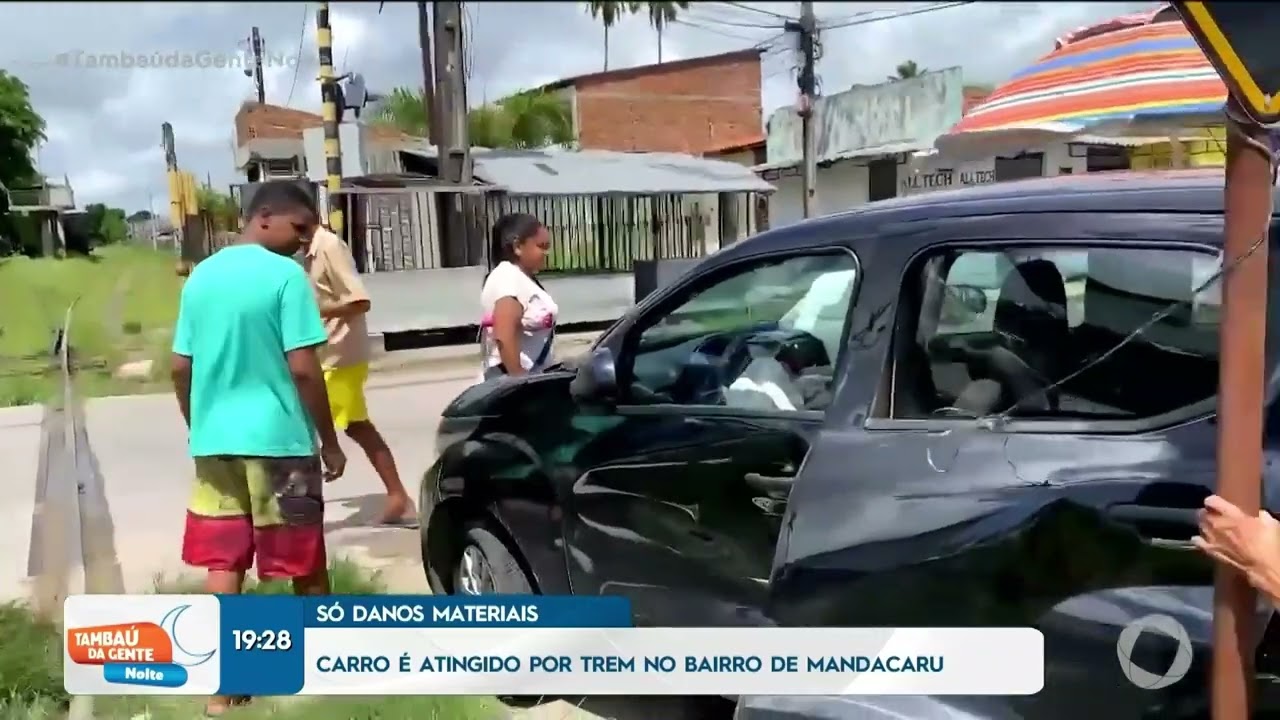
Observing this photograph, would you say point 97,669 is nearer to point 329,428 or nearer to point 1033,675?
point 329,428

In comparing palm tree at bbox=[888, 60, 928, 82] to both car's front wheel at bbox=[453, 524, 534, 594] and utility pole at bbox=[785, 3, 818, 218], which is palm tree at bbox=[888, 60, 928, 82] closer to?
utility pole at bbox=[785, 3, 818, 218]

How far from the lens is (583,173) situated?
3826 millimetres

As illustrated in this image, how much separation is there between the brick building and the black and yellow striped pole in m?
0.62

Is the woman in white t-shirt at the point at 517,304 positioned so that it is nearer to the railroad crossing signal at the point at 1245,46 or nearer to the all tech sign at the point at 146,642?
the all tech sign at the point at 146,642

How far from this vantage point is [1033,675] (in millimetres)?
1923

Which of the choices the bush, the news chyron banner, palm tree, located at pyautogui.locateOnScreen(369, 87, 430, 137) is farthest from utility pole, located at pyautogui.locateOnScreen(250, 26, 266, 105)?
the bush

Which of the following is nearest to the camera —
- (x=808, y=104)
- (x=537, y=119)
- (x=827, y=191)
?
(x=537, y=119)

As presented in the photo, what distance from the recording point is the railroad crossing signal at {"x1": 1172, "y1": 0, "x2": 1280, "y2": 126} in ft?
5.11

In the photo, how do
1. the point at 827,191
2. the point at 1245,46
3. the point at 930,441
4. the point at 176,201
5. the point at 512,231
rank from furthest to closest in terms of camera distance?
the point at 827,191
the point at 512,231
the point at 176,201
the point at 930,441
the point at 1245,46

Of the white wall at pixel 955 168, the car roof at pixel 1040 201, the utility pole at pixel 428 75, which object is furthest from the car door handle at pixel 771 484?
the white wall at pixel 955 168

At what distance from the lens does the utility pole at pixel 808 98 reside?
254 cm

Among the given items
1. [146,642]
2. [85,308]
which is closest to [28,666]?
[146,642]

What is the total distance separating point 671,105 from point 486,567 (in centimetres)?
179

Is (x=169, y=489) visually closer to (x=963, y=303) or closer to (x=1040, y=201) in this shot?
(x=963, y=303)
